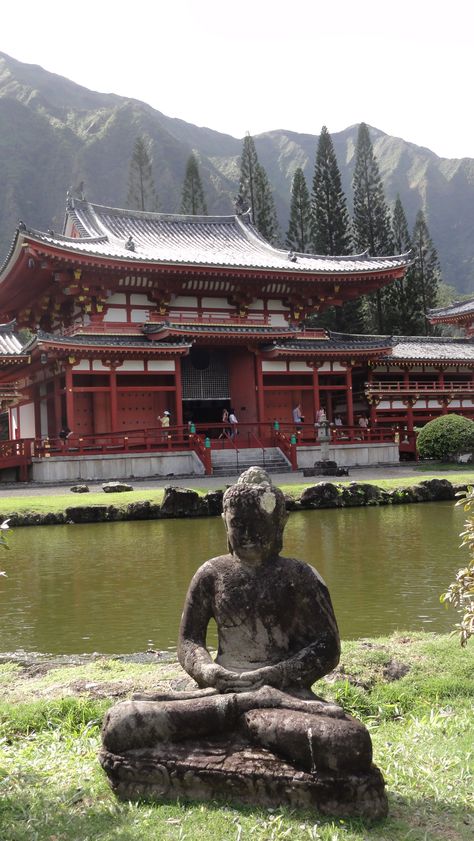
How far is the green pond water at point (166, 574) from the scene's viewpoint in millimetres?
7523

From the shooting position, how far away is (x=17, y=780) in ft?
12.3

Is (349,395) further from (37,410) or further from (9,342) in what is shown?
(9,342)

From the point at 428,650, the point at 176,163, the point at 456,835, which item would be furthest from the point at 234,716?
the point at 176,163

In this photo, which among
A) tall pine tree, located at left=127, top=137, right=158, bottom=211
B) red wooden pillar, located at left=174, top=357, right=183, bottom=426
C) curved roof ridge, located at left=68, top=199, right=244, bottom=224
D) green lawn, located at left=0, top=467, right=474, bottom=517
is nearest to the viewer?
green lawn, located at left=0, top=467, right=474, bottom=517

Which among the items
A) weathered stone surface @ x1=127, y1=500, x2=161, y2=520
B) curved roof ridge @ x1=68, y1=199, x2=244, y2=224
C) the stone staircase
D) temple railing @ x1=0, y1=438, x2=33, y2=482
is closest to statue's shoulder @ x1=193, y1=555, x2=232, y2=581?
weathered stone surface @ x1=127, y1=500, x2=161, y2=520

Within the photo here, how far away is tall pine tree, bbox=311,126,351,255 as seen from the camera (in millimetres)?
52031

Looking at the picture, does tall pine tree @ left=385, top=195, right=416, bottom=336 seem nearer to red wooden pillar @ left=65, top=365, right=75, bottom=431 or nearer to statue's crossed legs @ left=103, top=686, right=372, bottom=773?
red wooden pillar @ left=65, top=365, right=75, bottom=431

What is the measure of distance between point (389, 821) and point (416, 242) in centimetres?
5912

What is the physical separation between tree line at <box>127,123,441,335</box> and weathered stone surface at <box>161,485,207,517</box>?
33716mm

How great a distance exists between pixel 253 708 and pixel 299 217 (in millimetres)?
52917

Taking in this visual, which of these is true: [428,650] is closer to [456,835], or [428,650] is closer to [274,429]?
[456,835]

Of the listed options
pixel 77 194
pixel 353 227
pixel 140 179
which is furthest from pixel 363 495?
pixel 140 179

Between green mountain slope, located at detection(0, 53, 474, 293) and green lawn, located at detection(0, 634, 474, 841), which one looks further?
green mountain slope, located at detection(0, 53, 474, 293)

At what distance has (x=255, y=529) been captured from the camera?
13.0 feet
